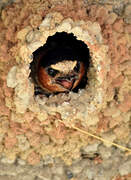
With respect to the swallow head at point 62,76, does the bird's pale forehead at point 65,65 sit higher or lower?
higher

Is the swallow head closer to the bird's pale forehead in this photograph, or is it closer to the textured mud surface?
the bird's pale forehead

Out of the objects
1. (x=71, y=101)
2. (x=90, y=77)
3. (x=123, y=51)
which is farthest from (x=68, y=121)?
(x=123, y=51)

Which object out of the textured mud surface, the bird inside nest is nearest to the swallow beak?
the bird inside nest

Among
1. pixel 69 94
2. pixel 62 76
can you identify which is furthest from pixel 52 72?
pixel 69 94

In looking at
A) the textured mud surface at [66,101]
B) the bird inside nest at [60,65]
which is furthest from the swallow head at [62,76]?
the textured mud surface at [66,101]

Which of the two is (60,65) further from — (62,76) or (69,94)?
(69,94)

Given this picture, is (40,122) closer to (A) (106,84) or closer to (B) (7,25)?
(A) (106,84)

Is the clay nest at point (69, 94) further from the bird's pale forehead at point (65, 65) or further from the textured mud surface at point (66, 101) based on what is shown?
the bird's pale forehead at point (65, 65)
